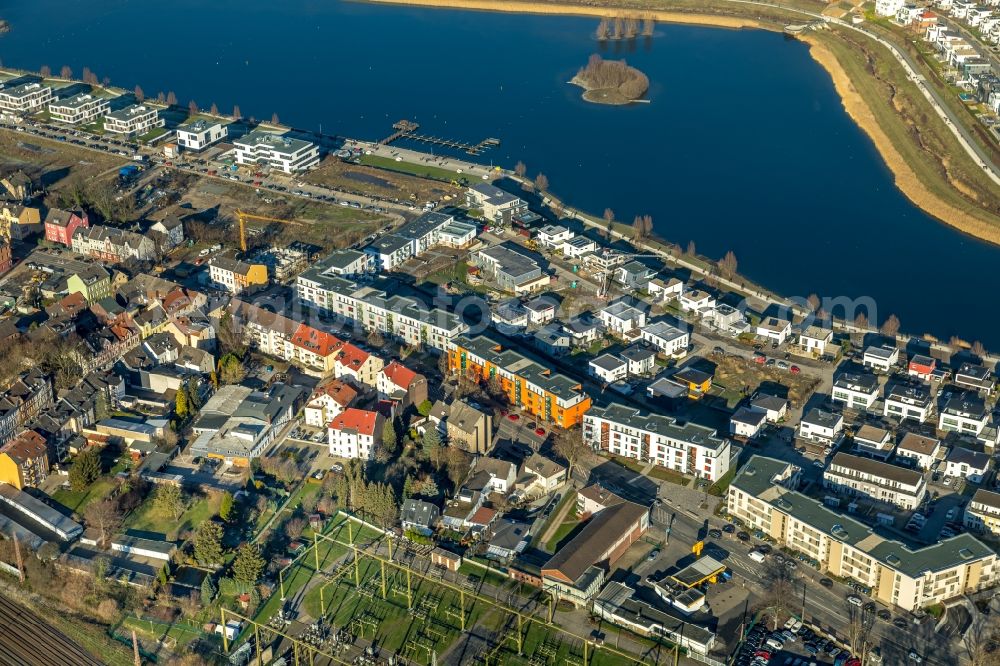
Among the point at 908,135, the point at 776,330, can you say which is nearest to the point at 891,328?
the point at 776,330

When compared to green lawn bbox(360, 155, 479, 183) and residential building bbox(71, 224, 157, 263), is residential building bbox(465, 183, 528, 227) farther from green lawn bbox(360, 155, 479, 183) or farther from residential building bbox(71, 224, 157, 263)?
residential building bbox(71, 224, 157, 263)

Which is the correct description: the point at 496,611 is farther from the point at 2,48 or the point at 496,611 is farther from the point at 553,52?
the point at 2,48

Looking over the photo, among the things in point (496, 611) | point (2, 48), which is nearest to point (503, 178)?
point (496, 611)

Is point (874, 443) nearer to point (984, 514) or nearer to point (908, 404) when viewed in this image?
point (908, 404)

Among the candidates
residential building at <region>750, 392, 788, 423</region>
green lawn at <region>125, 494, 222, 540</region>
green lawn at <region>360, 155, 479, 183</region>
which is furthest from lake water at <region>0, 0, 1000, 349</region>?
green lawn at <region>125, 494, 222, 540</region>

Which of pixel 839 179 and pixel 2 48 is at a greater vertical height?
pixel 839 179

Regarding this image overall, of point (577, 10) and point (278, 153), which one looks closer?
point (278, 153)
